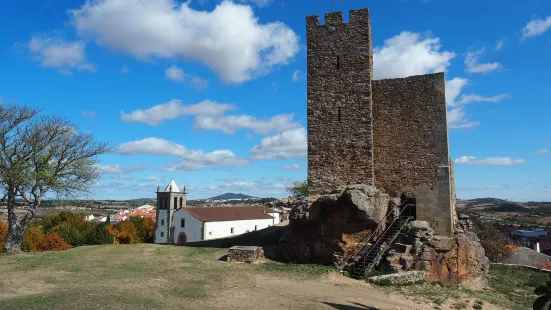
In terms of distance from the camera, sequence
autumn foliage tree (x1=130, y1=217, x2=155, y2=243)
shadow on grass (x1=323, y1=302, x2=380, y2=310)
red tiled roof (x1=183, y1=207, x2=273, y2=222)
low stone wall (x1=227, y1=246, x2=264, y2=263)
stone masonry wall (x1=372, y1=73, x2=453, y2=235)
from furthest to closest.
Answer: autumn foliage tree (x1=130, y1=217, x2=155, y2=243) < red tiled roof (x1=183, y1=207, x2=273, y2=222) < stone masonry wall (x1=372, y1=73, x2=453, y2=235) < low stone wall (x1=227, y1=246, x2=264, y2=263) < shadow on grass (x1=323, y1=302, x2=380, y2=310)

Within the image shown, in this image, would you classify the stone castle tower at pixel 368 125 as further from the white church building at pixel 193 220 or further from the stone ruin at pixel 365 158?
the white church building at pixel 193 220

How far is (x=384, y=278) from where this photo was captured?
14.0 metres

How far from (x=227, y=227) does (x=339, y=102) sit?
50.4 m

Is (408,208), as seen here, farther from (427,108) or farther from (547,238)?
(547,238)

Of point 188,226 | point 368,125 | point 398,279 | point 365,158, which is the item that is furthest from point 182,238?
point 398,279

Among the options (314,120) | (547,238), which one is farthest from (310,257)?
(547,238)

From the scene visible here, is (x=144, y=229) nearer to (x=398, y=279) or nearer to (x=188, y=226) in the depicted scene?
(x=188, y=226)

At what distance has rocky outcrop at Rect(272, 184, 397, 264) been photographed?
1700 cm

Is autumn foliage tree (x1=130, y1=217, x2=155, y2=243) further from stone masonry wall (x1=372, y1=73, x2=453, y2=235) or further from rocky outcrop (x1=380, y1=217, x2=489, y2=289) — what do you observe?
rocky outcrop (x1=380, y1=217, x2=489, y2=289)

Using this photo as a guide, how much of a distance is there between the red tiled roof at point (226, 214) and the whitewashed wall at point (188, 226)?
29.4 inches

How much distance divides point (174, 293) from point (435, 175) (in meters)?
13.1

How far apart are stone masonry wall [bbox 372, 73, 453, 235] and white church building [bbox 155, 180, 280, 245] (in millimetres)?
45808

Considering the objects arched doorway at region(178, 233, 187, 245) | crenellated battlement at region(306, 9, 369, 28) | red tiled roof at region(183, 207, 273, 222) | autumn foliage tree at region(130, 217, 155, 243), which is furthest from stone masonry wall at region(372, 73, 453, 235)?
autumn foliage tree at region(130, 217, 155, 243)

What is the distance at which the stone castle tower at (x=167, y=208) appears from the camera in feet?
218
